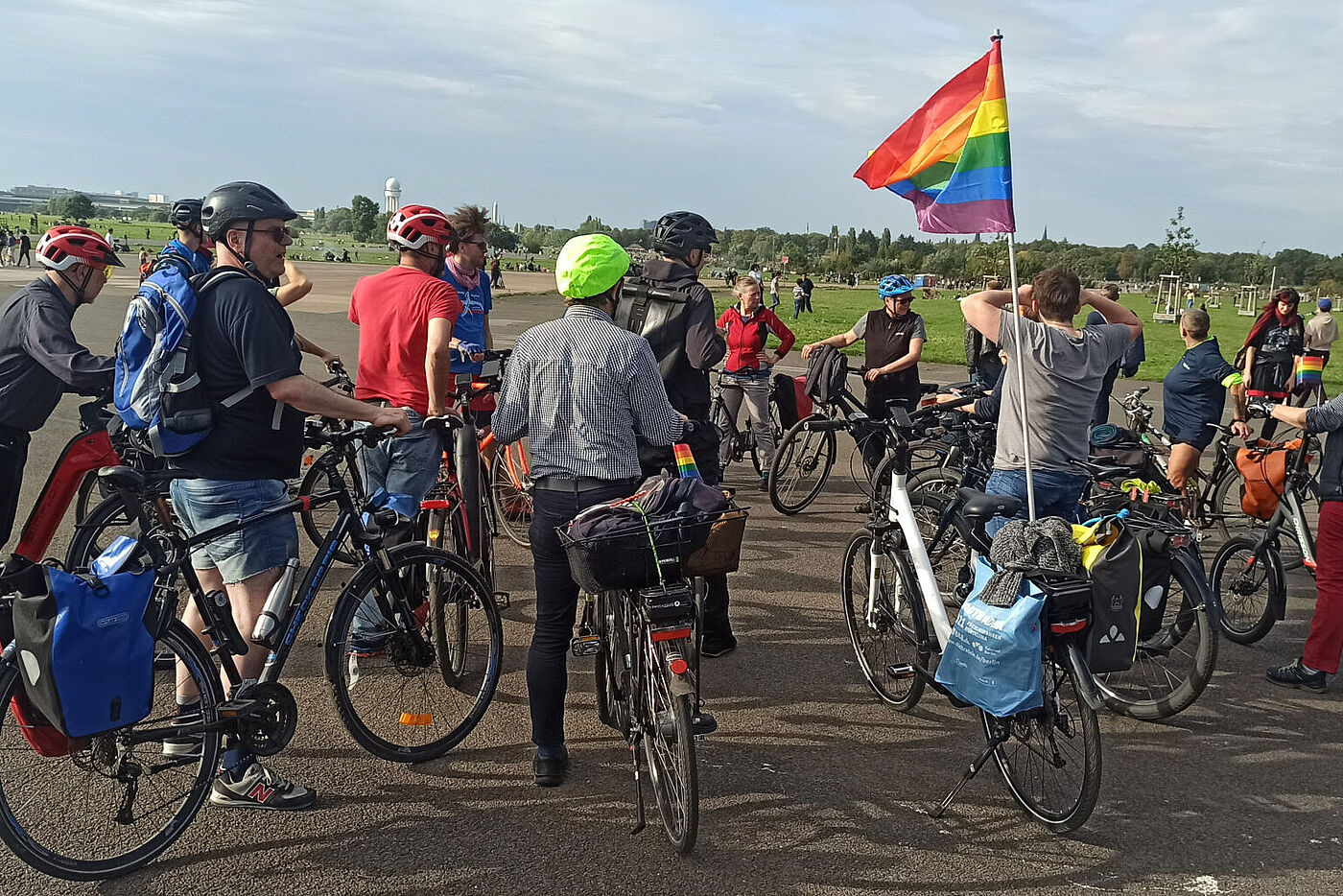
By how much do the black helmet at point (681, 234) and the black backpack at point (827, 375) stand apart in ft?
6.96

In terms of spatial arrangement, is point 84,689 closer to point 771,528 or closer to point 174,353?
point 174,353

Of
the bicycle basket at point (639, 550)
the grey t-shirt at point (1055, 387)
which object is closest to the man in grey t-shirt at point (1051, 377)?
the grey t-shirt at point (1055, 387)

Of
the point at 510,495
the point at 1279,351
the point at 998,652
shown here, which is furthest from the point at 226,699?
the point at 1279,351

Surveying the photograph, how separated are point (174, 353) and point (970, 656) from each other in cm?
299

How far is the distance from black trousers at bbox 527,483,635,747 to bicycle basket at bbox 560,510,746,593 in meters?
0.16

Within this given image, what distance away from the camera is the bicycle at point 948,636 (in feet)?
12.7

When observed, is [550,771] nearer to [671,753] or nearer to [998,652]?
[671,753]

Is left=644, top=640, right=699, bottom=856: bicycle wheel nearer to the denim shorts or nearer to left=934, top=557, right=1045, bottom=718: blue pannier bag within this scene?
left=934, top=557, right=1045, bottom=718: blue pannier bag

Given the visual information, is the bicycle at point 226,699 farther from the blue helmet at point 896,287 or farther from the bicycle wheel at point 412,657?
the blue helmet at point 896,287

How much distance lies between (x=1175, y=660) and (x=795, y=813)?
214 cm

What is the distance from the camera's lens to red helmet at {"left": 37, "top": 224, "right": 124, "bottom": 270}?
560cm

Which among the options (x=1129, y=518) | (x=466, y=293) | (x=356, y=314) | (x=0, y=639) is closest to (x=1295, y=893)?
(x=1129, y=518)

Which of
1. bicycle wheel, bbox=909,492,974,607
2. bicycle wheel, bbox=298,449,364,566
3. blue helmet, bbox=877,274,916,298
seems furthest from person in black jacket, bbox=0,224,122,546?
blue helmet, bbox=877,274,916,298

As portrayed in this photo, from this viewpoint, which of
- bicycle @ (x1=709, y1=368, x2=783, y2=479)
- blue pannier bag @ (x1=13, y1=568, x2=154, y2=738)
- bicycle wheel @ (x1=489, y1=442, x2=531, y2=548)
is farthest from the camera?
bicycle @ (x1=709, y1=368, x2=783, y2=479)
